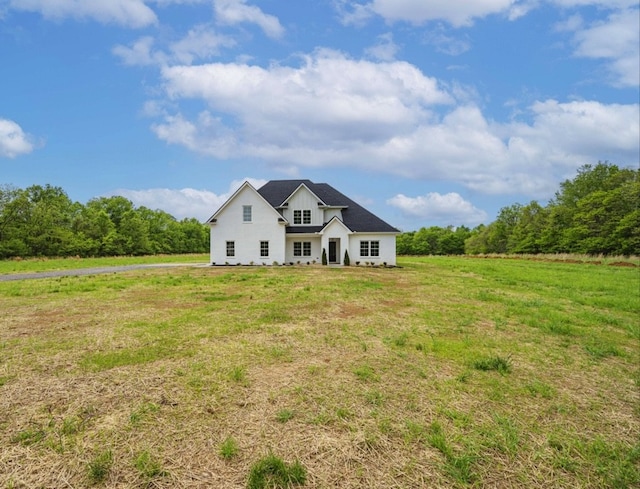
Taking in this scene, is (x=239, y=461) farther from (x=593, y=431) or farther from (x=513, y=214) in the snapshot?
(x=513, y=214)

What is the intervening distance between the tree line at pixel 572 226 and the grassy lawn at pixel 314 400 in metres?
46.5

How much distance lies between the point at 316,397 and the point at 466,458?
1.76 metres

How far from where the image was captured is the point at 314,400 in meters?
4.12

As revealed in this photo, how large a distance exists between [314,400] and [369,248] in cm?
2498

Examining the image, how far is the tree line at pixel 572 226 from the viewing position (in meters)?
44.3

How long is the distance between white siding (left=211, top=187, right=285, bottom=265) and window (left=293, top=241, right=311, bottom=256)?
1961 mm

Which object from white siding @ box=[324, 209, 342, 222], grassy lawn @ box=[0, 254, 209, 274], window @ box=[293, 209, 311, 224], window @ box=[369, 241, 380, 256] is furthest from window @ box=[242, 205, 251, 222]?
grassy lawn @ box=[0, 254, 209, 274]

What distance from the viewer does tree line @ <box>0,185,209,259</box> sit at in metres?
45.6

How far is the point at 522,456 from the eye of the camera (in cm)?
322

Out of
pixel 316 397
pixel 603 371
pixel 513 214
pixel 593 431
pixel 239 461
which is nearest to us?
pixel 239 461

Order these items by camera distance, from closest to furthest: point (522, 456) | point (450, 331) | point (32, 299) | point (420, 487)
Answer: point (420, 487) < point (522, 456) < point (450, 331) < point (32, 299)

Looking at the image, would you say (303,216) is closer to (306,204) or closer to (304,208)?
(304,208)

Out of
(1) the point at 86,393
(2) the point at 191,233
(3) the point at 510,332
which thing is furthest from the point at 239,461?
(2) the point at 191,233

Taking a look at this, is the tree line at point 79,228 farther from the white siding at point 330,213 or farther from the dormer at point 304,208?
the white siding at point 330,213
